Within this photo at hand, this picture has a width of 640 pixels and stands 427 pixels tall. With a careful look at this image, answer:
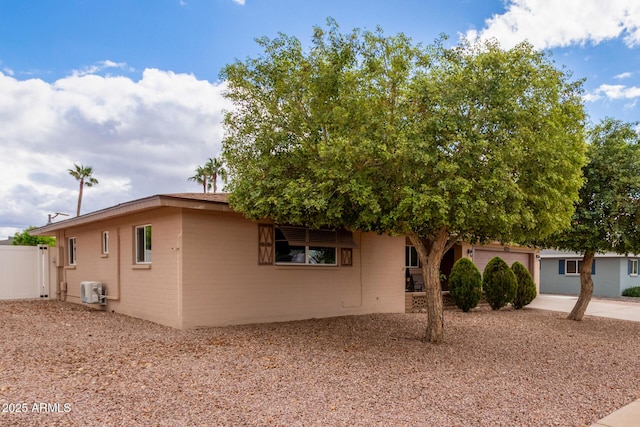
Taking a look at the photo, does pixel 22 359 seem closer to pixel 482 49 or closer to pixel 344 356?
pixel 344 356

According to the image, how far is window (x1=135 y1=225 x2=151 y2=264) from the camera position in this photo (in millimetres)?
11141

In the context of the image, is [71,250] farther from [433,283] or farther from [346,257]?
[433,283]

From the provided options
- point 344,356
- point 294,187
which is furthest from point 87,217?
point 344,356

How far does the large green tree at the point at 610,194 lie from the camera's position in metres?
11.4

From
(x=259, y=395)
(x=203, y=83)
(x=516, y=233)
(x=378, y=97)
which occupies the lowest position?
(x=259, y=395)

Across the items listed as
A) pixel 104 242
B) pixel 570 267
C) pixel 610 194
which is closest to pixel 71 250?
pixel 104 242

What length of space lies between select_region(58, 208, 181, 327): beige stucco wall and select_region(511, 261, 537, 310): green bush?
465 inches

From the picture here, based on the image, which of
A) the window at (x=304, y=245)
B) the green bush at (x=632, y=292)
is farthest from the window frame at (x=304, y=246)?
the green bush at (x=632, y=292)

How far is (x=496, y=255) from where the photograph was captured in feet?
67.3

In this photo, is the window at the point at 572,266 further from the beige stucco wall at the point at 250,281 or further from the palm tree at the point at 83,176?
the palm tree at the point at 83,176

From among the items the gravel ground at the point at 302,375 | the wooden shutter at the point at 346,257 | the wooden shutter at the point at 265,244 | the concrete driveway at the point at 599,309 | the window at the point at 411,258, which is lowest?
the concrete driveway at the point at 599,309

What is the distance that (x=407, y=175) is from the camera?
23.6 ft

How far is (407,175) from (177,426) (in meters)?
4.65

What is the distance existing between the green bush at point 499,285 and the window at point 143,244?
437 inches
